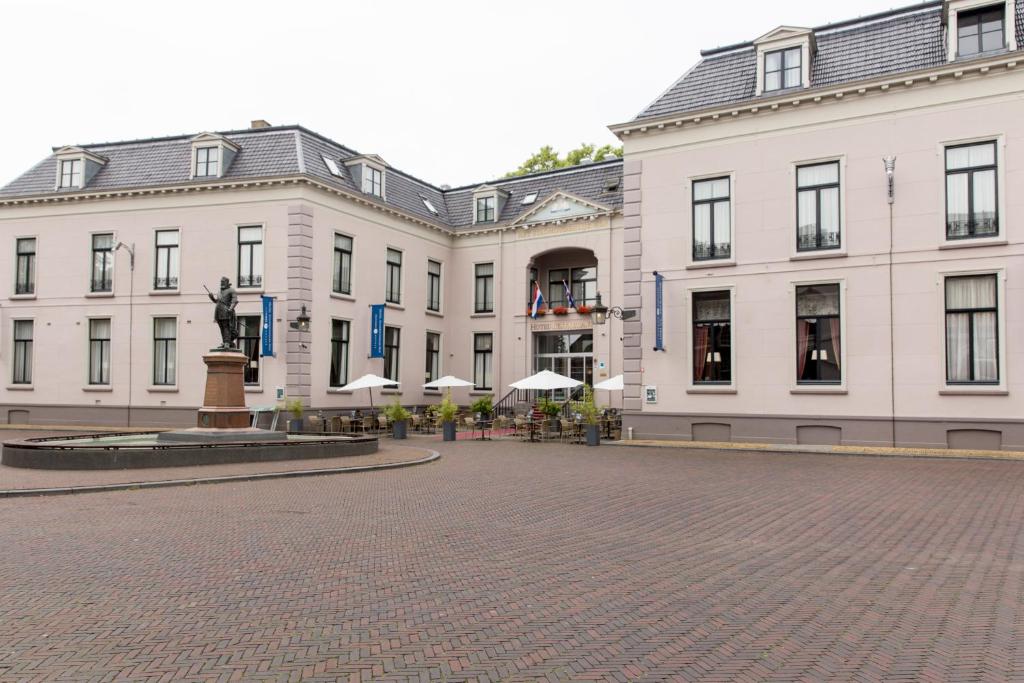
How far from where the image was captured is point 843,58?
21656 millimetres

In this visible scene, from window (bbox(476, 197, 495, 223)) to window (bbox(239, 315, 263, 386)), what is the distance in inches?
458

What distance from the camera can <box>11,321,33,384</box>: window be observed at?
102ft

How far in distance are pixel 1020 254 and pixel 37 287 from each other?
33.7 metres

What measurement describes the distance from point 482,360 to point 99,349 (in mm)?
15497

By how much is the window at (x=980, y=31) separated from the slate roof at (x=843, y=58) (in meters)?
0.43

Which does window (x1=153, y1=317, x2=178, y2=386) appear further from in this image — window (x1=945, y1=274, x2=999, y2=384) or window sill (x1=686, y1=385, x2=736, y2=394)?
window (x1=945, y1=274, x2=999, y2=384)

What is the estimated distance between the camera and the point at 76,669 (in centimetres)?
468

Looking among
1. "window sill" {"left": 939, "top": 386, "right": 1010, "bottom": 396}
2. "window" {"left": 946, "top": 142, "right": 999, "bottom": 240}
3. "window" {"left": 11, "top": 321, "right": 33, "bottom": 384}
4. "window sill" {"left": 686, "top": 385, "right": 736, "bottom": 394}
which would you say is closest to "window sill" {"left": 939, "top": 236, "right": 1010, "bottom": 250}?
"window" {"left": 946, "top": 142, "right": 999, "bottom": 240}

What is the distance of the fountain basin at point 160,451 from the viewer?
49.1 feet

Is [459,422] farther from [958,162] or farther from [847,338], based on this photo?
[958,162]

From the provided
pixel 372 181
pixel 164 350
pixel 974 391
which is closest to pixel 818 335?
pixel 974 391

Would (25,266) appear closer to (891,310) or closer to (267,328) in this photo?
(267,328)

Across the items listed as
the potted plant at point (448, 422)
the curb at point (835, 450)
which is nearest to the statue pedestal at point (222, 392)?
the potted plant at point (448, 422)

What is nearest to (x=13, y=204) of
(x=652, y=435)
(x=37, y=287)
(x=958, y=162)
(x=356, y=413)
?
(x=37, y=287)
